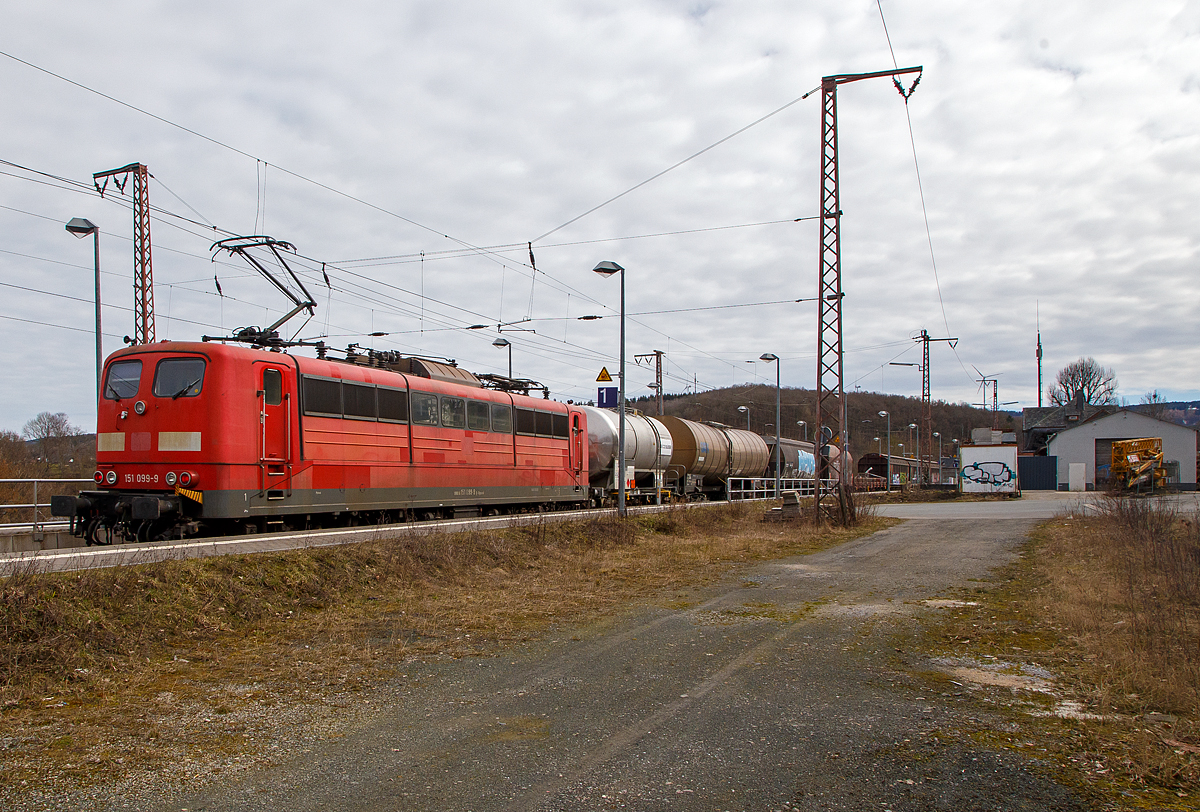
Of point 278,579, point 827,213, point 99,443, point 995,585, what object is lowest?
point 995,585

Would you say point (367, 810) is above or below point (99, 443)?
below

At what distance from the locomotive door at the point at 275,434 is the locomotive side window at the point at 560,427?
9.77 metres

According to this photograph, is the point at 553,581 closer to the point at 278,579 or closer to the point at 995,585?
the point at 278,579

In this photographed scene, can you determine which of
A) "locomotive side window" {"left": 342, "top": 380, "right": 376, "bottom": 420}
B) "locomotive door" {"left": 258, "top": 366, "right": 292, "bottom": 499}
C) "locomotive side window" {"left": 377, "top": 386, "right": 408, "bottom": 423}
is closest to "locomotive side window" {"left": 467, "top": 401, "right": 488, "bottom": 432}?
"locomotive side window" {"left": 377, "top": 386, "right": 408, "bottom": 423}

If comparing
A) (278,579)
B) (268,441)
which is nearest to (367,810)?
(278,579)

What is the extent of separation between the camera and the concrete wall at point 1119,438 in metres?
57.8

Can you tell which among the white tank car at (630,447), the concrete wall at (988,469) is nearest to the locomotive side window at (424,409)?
the white tank car at (630,447)

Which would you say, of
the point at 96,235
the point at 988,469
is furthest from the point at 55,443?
the point at 988,469

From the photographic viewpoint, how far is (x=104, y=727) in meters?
5.19

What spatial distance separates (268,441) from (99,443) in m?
2.86

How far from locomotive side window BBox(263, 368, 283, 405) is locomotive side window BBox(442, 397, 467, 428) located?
4.61 m

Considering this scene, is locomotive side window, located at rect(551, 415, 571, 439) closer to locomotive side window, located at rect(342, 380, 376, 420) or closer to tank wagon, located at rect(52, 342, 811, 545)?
tank wagon, located at rect(52, 342, 811, 545)

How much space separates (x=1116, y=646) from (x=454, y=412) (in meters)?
13.6

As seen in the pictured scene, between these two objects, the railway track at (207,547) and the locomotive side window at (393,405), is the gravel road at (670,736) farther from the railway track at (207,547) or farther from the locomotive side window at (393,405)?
the locomotive side window at (393,405)
